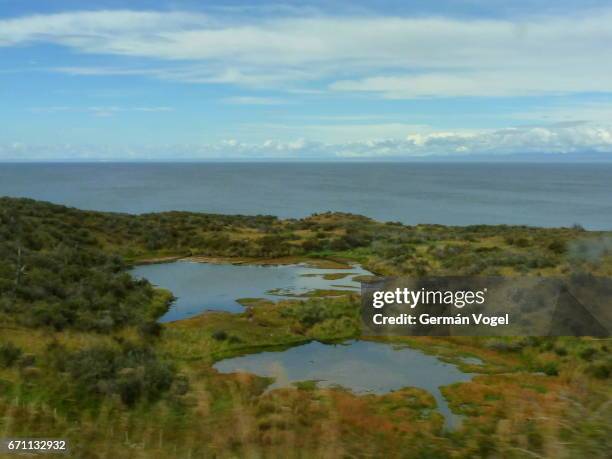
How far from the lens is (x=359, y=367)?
19578mm

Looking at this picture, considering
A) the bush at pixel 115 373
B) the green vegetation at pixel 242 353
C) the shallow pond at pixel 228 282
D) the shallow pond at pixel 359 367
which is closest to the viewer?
the green vegetation at pixel 242 353

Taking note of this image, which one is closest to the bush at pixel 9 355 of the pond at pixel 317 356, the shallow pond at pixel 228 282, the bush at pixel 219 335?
the pond at pixel 317 356

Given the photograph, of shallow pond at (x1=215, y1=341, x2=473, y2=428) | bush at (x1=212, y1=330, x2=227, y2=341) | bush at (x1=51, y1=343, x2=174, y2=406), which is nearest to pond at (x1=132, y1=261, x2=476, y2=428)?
shallow pond at (x1=215, y1=341, x2=473, y2=428)

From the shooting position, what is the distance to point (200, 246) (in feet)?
155

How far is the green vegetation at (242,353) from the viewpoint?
546 cm

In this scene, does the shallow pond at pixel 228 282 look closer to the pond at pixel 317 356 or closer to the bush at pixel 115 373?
the pond at pixel 317 356

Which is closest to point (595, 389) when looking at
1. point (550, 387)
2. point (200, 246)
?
point (550, 387)

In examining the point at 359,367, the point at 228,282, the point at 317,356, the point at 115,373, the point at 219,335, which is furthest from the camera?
the point at 228,282

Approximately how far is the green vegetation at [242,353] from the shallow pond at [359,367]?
66 cm

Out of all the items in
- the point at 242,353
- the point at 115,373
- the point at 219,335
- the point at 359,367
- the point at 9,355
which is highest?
the point at 9,355

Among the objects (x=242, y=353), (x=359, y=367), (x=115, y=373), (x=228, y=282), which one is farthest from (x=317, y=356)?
(x=228, y=282)

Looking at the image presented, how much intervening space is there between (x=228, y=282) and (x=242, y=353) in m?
14.0

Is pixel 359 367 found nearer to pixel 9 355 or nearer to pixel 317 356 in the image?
pixel 317 356

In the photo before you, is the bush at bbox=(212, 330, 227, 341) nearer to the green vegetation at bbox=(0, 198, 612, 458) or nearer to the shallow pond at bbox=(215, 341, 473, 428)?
the green vegetation at bbox=(0, 198, 612, 458)
